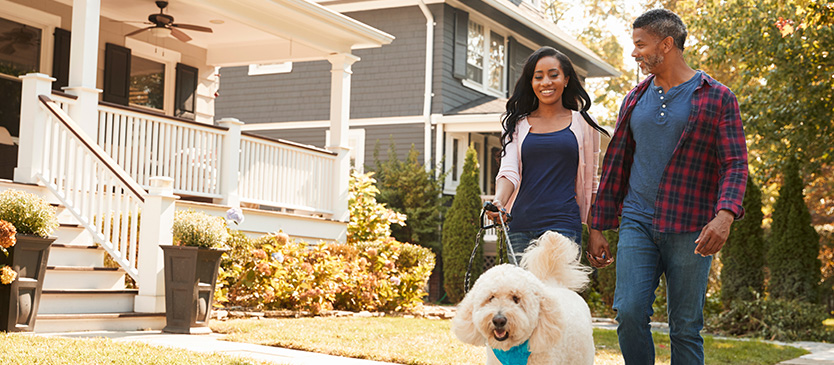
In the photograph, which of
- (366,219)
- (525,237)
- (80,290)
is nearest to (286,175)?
(366,219)

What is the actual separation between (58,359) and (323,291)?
16.5ft

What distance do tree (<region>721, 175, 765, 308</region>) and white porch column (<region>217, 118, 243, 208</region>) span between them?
6.67 meters

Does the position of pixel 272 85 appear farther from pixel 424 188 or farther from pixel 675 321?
pixel 675 321

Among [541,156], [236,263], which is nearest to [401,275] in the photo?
[236,263]

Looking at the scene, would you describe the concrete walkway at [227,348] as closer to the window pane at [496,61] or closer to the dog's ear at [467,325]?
the dog's ear at [467,325]

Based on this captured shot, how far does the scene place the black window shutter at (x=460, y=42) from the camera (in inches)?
703

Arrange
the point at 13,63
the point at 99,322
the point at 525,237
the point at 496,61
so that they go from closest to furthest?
the point at 525,237
the point at 99,322
the point at 13,63
the point at 496,61

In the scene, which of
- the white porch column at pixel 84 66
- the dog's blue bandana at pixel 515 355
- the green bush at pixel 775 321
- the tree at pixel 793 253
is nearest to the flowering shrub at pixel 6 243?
the white porch column at pixel 84 66

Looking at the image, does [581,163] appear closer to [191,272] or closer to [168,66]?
[191,272]

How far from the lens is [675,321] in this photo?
368 cm

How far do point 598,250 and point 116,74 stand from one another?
9.54m

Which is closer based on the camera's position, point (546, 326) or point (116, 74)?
point (546, 326)

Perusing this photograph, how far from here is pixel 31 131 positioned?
8172mm

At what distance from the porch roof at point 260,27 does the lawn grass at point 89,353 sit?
17.2ft
